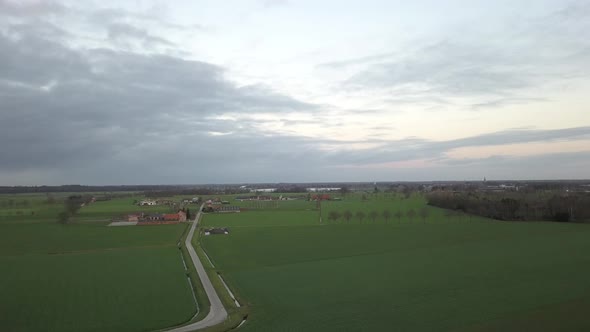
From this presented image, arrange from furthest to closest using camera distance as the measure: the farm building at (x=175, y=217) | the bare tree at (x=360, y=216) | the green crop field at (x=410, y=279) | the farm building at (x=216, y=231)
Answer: the farm building at (x=175, y=217) → the bare tree at (x=360, y=216) → the farm building at (x=216, y=231) → the green crop field at (x=410, y=279)

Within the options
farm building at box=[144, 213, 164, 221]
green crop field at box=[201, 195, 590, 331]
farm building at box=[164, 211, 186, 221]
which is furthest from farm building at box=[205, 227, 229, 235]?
farm building at box=[144, 213, 164, 221]

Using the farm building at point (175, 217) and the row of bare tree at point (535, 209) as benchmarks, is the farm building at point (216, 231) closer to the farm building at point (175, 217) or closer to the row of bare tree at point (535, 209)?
the farm building at point (175, 217)

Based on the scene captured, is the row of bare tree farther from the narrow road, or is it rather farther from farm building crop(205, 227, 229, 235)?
the narrow road

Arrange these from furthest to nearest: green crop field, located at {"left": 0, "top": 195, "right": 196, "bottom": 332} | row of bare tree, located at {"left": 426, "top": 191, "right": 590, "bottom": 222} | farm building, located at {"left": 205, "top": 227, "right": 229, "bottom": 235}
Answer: row of bare tree, located at {"left": 426, "top": 191, "right": 590, "bottom": 222}
farm building, located at {"left": 205, "top": 227, "right": 229, "bottom": 235}
green crop field, located at {"left": 0, "top": 195, "right": 196, "bottom": 332}

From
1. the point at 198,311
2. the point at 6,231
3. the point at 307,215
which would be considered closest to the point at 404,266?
the point at 198,311

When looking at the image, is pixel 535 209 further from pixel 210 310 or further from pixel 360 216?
pixel 210 310

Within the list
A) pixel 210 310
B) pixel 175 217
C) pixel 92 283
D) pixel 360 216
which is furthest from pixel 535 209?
pixel 92 283

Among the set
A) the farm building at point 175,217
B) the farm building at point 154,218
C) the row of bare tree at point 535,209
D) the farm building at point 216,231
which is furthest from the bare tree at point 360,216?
the farm building at point 154,218
